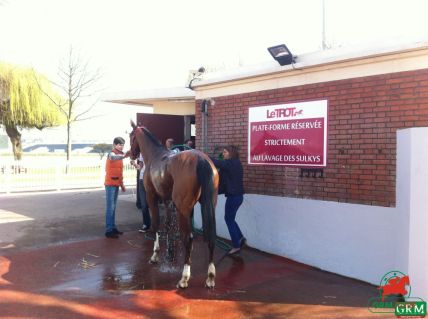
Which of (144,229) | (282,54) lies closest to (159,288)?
(144,229)

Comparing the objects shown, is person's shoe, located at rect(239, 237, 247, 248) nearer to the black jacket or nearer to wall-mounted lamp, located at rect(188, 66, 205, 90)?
the black jacket

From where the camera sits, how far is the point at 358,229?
231 inches

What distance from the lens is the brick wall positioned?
546 cm

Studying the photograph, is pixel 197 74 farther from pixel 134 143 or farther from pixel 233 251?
pixel 233 251

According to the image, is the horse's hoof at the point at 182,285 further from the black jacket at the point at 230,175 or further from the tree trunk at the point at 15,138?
the tree trunk at the point at 15,138

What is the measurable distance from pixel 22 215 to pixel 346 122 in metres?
8.09

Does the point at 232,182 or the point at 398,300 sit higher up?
the point at 232,182

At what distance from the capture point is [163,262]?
256 inches

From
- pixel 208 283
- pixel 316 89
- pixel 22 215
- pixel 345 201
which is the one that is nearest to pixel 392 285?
pixel 345 201

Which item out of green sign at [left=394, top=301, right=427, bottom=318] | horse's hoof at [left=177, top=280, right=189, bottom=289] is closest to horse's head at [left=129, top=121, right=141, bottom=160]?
horse's hoof at [left=177, top=280, right=189, bottom=289]

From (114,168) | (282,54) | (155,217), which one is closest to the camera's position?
(155,217)

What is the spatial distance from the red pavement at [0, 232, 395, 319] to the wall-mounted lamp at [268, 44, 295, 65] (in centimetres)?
333

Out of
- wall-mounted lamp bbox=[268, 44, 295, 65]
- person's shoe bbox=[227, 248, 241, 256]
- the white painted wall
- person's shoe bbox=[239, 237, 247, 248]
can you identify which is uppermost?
wall-mounted lamp bbox=[268, 44, 295, 65]

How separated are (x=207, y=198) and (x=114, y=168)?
10.5ft
